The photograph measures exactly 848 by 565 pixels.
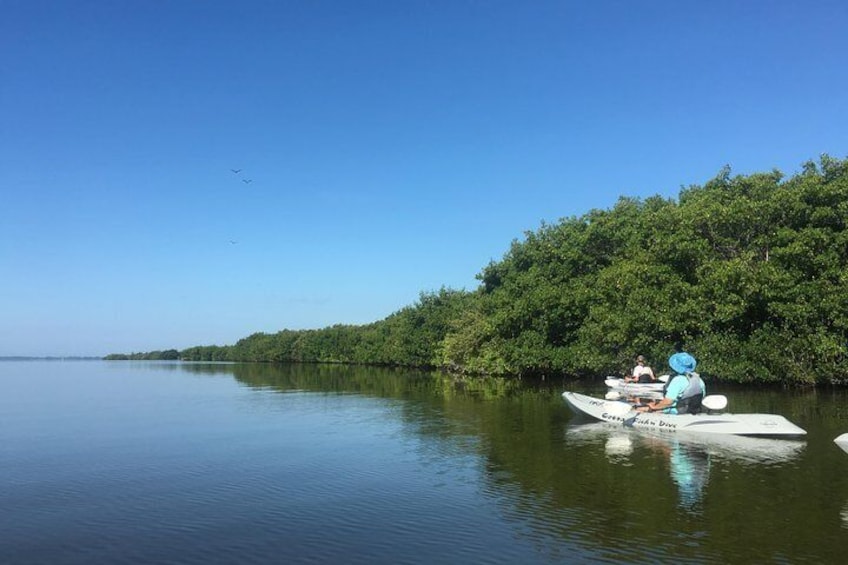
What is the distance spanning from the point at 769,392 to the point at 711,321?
451 cm

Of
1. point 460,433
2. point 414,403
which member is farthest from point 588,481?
point 414,403

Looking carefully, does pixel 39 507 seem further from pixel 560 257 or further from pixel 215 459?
pixel 560 257

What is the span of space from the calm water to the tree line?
34.8ft

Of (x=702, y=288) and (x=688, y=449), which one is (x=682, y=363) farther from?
(x=702, y=288)

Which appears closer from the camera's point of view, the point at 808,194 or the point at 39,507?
the point at 39,507

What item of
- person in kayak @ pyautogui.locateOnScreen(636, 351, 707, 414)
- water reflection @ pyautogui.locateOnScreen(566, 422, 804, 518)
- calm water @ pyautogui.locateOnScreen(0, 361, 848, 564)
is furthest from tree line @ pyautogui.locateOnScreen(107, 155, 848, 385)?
water reflection @ pyautogui.locateOnScreen(566, 422, 804, 518)

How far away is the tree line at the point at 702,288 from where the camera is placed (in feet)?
98.5

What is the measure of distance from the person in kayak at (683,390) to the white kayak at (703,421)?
0.35 meters

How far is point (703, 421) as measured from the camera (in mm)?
16547

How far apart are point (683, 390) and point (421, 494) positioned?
9.98 meters

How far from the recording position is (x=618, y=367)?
38250mm

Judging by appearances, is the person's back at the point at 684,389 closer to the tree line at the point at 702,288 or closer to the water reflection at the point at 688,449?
the water reflection at the point at 688,449

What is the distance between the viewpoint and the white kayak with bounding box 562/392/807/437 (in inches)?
620

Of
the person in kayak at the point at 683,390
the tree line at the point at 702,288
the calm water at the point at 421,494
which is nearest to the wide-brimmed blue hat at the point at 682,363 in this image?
the person in kayak at the point at 683,390
